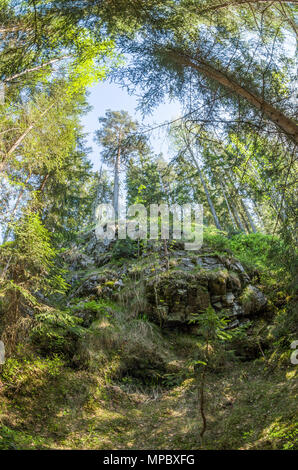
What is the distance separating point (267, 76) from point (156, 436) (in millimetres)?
6761

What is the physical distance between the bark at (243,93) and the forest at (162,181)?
0.02 m

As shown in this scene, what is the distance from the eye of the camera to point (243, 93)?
4254 millimetres

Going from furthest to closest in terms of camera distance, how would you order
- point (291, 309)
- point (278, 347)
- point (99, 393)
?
point (278, 347), point (99, 393), point (291, 309)

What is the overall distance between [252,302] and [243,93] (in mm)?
6723

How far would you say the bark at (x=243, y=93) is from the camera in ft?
13.4

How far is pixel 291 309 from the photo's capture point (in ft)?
16.8

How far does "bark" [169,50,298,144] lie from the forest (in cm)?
2

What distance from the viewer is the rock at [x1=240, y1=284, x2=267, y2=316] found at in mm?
8547

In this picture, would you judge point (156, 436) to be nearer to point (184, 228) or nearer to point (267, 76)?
point (267, 76)

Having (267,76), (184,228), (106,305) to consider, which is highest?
(267,76)

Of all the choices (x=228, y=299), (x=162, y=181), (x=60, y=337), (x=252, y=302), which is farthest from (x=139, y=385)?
(x=162, y=181)

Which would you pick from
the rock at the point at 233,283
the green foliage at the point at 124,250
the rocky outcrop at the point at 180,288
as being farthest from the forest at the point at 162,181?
the green foliage at the point at 124,250

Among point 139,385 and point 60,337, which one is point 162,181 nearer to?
point 60,337

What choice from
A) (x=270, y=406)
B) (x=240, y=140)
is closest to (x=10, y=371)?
(x=270, y=406)
